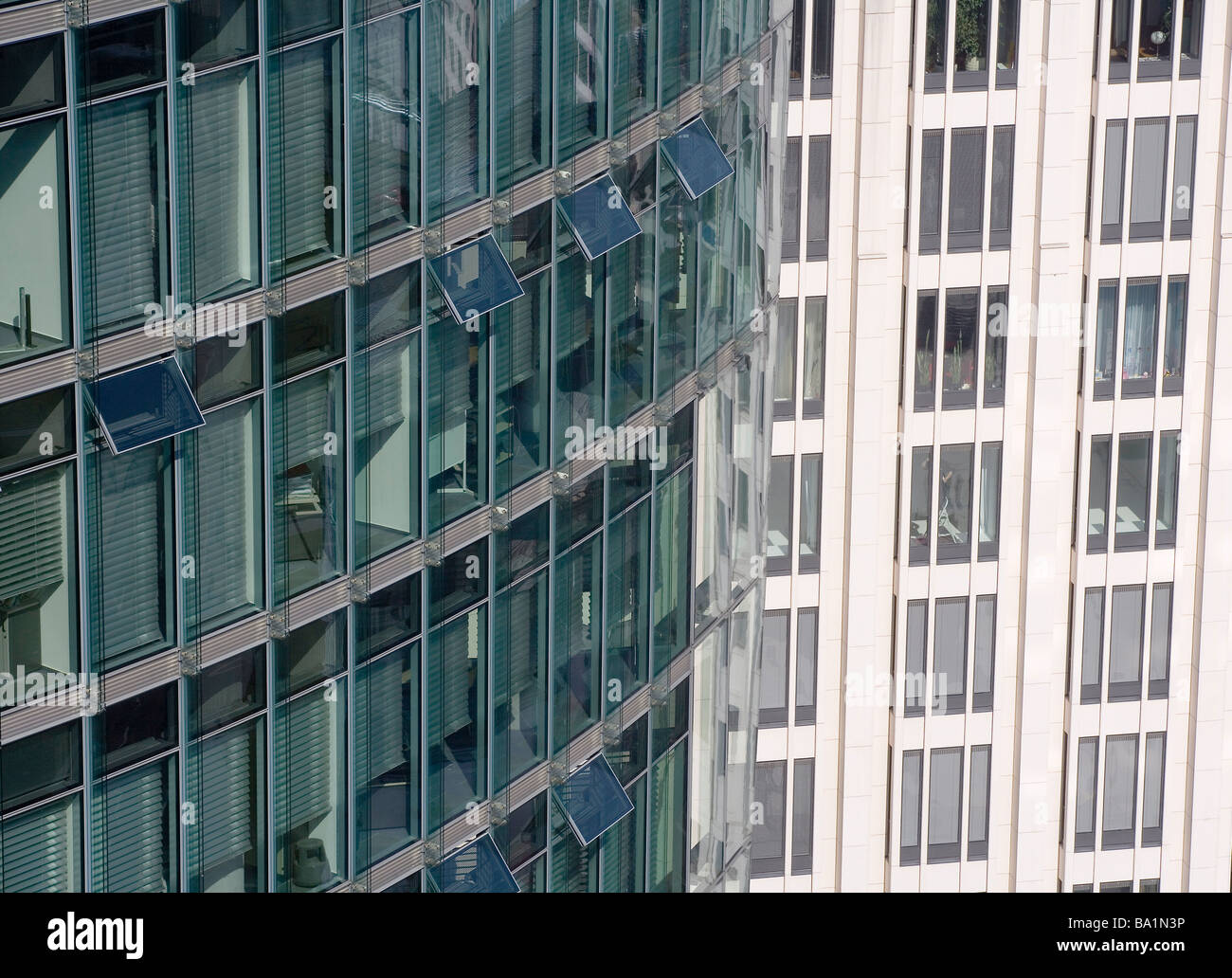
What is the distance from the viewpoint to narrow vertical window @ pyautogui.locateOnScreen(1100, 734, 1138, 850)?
51.1 m

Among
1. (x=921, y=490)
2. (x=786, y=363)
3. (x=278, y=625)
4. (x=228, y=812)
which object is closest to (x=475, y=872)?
(x=228, y=812)

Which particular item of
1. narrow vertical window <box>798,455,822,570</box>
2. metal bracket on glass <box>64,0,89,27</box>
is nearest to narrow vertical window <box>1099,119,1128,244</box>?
narrow vertical window <box>798,455,822,570</box>

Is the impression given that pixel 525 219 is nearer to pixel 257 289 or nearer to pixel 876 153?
pixel 257 289

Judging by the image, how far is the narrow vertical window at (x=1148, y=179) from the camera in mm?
47875

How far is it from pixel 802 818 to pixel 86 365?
123 ft

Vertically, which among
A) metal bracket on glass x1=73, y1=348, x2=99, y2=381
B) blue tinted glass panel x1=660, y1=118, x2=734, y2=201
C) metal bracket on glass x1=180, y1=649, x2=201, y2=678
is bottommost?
metal bracket on glass x1=180, y1=649, x2=201, y2=678

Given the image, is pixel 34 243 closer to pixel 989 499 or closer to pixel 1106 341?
pixel 989 499

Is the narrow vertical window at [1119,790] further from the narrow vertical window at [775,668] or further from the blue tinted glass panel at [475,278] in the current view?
the blue tinted glass panel at [475,278]

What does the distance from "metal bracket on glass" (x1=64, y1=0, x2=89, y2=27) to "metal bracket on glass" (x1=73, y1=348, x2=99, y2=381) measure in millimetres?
2416

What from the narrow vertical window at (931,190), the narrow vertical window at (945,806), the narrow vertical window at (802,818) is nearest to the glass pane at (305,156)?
the narrow vertical window at (931,190)

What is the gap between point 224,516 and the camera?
15.5 metres

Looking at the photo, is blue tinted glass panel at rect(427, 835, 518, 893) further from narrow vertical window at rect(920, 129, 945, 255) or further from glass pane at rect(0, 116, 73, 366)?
narrow vertical window at rect(920, 129, 945, 255)

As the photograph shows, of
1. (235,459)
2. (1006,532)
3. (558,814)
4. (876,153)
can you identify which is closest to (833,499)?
(1006,532)

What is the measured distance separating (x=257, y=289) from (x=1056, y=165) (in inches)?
1412
